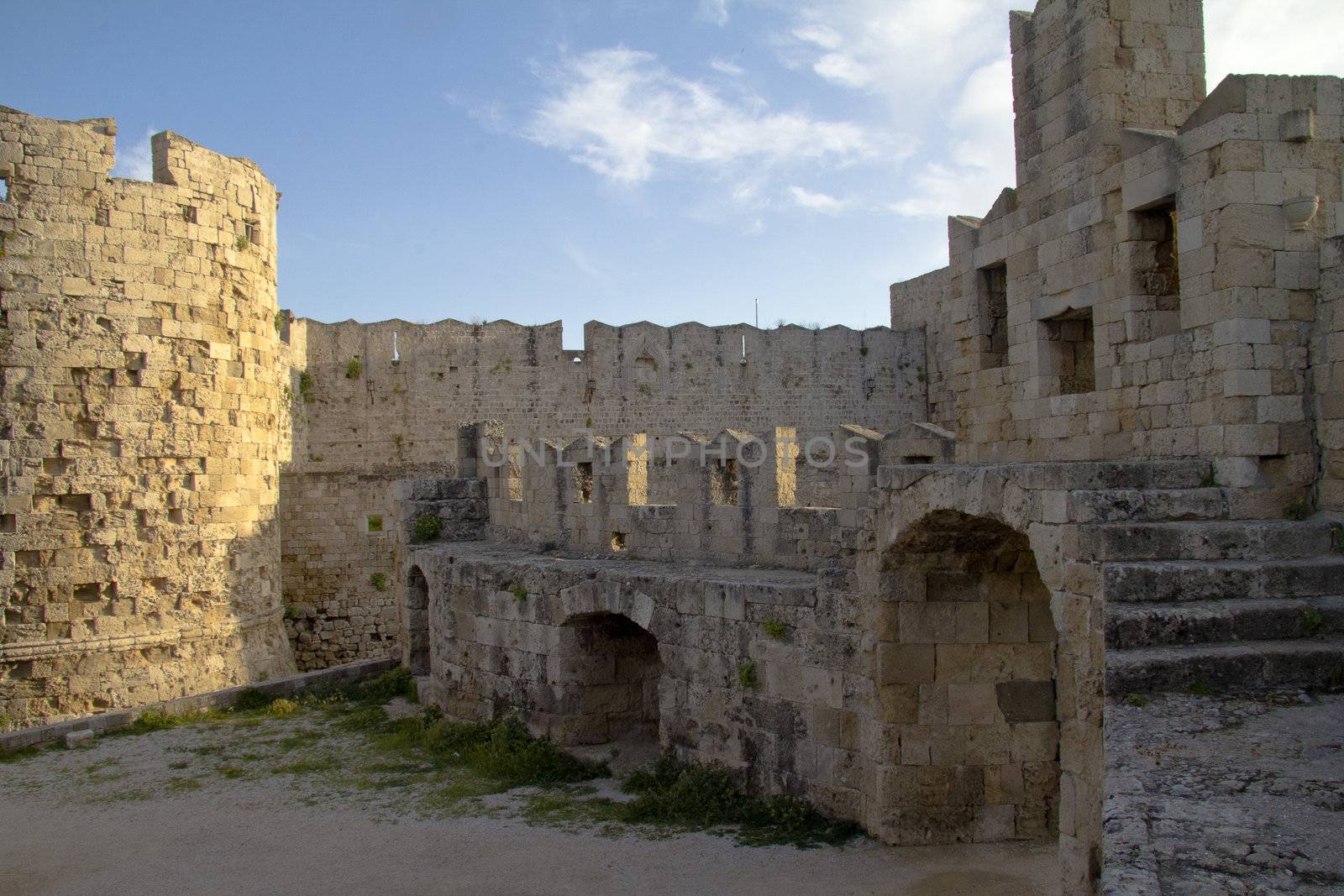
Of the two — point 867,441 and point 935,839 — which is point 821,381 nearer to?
point 867,441

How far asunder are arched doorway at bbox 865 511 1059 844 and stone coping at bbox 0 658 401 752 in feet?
27.0

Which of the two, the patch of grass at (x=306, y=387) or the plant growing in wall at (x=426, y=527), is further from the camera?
the patch of grass at (x=306, y=387)

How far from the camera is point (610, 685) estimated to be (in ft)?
36.1

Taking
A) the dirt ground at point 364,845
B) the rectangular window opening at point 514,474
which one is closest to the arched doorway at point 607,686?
the dirt ground at point 364,845


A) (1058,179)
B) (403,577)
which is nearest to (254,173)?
(403,577)

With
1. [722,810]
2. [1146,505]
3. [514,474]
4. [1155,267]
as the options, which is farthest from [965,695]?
[514,474]

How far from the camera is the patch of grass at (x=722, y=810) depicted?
8328 mm

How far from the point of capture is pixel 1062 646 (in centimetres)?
606

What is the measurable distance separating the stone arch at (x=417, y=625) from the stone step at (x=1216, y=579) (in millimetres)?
10548

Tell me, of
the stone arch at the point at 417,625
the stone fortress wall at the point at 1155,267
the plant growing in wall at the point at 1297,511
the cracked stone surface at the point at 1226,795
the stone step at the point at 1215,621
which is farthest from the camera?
the stone arch at the point at 417,625

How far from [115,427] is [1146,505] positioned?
10.9 metres

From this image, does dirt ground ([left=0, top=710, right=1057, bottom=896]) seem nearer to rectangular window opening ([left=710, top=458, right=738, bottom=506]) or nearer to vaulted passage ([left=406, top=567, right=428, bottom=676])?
rectangular window opening ([left=710, top=458, right=738, bottom=506])

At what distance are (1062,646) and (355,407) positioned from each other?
16573 mm

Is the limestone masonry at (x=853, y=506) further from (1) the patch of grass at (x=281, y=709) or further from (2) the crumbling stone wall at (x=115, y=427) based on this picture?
(1) the patch of grass at (x=281, y=709)
